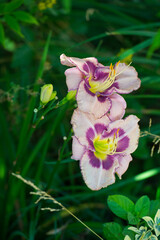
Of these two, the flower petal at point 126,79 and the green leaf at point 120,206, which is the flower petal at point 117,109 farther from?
the green leaf at point 120,206

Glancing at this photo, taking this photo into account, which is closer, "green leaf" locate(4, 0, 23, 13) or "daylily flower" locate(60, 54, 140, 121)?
"daylily flower" locate(60, 54, 140, 121)

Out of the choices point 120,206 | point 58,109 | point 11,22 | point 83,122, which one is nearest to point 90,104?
point 83,122

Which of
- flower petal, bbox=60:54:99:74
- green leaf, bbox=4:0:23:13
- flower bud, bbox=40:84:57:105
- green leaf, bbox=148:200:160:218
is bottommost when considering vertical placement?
green leaf, bbox=148:200:160:218

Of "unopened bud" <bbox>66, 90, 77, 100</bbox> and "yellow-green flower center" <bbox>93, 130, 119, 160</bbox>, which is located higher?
"unopened bud" <bbox>66, 90, 77, 100</bbox>

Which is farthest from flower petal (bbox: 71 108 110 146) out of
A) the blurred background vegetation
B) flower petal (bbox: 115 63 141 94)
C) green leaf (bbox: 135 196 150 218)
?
the blurred background vegetation

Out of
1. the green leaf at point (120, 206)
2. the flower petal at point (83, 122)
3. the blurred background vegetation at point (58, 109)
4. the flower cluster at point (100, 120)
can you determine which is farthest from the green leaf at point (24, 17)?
the green leaf at point (120, 206)

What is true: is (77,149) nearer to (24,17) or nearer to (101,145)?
(101,145)

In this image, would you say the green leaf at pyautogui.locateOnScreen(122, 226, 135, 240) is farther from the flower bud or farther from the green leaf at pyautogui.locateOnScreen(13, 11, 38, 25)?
the green leaf at pyautogui.locateOnScreen(13, 11, 38, 25)
